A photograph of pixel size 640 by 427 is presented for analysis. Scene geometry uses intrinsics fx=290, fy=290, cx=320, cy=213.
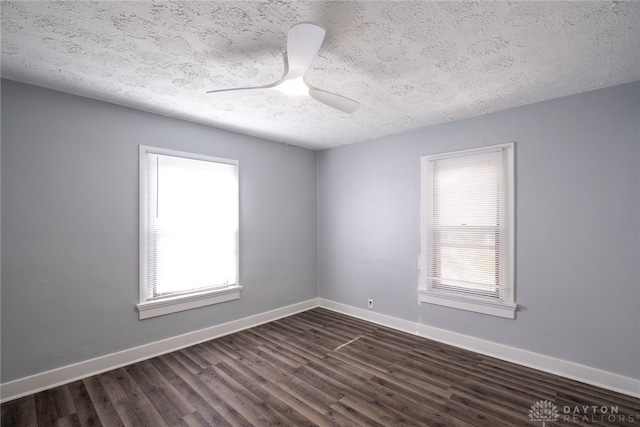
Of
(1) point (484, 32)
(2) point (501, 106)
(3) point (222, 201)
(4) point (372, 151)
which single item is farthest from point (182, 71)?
(2) point (501, 106)

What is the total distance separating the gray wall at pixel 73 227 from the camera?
2391mm

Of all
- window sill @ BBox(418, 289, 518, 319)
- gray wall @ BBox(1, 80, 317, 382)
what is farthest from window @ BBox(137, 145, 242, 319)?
window sill @ BBox(418, 289, 518, 319)

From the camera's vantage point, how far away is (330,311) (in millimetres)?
4613

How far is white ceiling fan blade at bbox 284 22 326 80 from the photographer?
1.39 metres

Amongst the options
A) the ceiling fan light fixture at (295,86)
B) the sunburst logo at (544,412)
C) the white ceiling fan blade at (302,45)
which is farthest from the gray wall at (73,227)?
the sunburst logo at (544,412)

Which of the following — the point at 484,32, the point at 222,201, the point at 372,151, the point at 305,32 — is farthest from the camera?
the point at 372,151

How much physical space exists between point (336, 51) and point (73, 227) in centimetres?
276

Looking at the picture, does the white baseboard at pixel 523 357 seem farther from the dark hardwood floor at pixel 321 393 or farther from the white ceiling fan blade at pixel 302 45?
the white ceiling fan blade at pixel 302 45

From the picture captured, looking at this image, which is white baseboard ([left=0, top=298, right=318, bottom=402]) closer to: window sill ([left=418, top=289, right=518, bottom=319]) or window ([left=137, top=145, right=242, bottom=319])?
window ([left=137, top=145, right=242, bottom=319])

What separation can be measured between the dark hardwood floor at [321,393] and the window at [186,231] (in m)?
0.64

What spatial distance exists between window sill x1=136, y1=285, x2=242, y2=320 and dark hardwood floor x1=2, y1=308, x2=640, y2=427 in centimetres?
47

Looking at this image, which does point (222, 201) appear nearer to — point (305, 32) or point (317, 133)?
point (317, 133)

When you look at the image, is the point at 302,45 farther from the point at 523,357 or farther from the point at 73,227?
the point at 523,357

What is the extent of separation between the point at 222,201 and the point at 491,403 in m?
3.40
